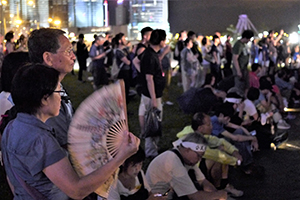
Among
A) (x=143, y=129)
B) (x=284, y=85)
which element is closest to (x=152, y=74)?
(x=143, y=129)

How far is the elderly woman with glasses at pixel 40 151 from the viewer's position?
191 centimetres

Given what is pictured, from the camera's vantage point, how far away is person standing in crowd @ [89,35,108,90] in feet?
39.0

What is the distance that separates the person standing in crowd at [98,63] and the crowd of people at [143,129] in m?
0.96

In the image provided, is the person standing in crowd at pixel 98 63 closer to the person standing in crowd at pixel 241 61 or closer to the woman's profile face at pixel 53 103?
the person standing in crowd at pixel 241 61

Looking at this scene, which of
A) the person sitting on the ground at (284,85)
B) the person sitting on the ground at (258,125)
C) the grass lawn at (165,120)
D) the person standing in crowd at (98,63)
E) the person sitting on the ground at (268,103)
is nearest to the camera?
the grass lawn at (165,120)

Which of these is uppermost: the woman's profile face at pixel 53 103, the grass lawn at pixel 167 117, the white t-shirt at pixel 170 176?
the woman's profile face at pixel 53 103

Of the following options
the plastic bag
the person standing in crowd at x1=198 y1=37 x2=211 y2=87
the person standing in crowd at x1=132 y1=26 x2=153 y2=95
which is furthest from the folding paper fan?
the person standing in crowd at x1=198 y1=37 x2=211 y2=87

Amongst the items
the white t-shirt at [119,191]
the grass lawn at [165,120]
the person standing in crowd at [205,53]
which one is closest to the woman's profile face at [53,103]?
the white t-shirt at [119,191]

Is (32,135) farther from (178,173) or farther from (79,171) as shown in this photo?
(178,173)

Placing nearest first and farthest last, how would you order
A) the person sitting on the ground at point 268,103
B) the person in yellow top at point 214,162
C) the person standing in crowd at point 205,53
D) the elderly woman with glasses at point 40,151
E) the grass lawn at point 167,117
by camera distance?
the elderly woman with glasses at point 40,151, the person in yellow top at point 214,162, the grass lawn at point 167,117, the person sitting on the ground at point 268,103, the person standing in crowd at point 205,53

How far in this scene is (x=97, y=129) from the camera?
2.00 metres

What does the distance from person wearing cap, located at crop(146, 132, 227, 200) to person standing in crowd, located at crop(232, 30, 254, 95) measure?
5.87 m

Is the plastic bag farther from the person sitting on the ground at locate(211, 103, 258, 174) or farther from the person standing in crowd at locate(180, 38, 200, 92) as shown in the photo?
the person standing in crowd at locate(180, 38, 200, 92)

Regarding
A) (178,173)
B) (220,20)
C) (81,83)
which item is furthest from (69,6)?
(178,173)
